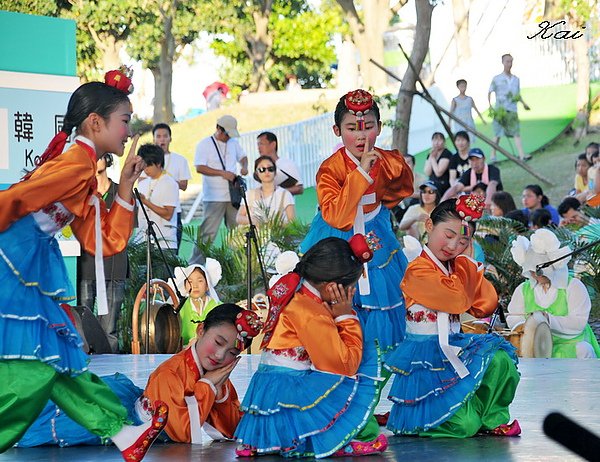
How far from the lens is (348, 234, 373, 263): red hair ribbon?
12.3 feet

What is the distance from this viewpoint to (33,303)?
340cm

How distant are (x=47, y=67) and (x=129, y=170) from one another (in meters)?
4.47

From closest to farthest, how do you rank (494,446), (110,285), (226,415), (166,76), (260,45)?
(494,446), (226,415), (110,285), (166,76), (260,45)

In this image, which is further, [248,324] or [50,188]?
[248,324]

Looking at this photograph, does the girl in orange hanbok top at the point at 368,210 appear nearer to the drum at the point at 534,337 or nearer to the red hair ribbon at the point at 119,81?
the red hair ribbon at the point at 119,81

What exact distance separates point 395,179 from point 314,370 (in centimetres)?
90

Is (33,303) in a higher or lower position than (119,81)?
lower

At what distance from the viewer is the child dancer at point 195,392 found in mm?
4129

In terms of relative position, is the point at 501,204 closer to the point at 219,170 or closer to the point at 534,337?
the point at 219,170

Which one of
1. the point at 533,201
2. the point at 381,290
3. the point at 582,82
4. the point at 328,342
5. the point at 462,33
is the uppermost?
the point at 462,33

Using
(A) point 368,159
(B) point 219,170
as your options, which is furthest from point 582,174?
(A) point 368,159

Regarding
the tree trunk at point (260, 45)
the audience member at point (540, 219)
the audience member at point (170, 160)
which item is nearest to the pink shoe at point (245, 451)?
the audience member at point (540, 219)

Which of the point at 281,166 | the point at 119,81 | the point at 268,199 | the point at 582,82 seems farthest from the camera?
the point at 582,82

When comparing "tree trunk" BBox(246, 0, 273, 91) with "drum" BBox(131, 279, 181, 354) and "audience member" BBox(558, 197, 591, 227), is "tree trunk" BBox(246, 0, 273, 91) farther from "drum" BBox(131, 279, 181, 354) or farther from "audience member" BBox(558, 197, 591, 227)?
"drum" BBox(131, 279, 181, 354)
